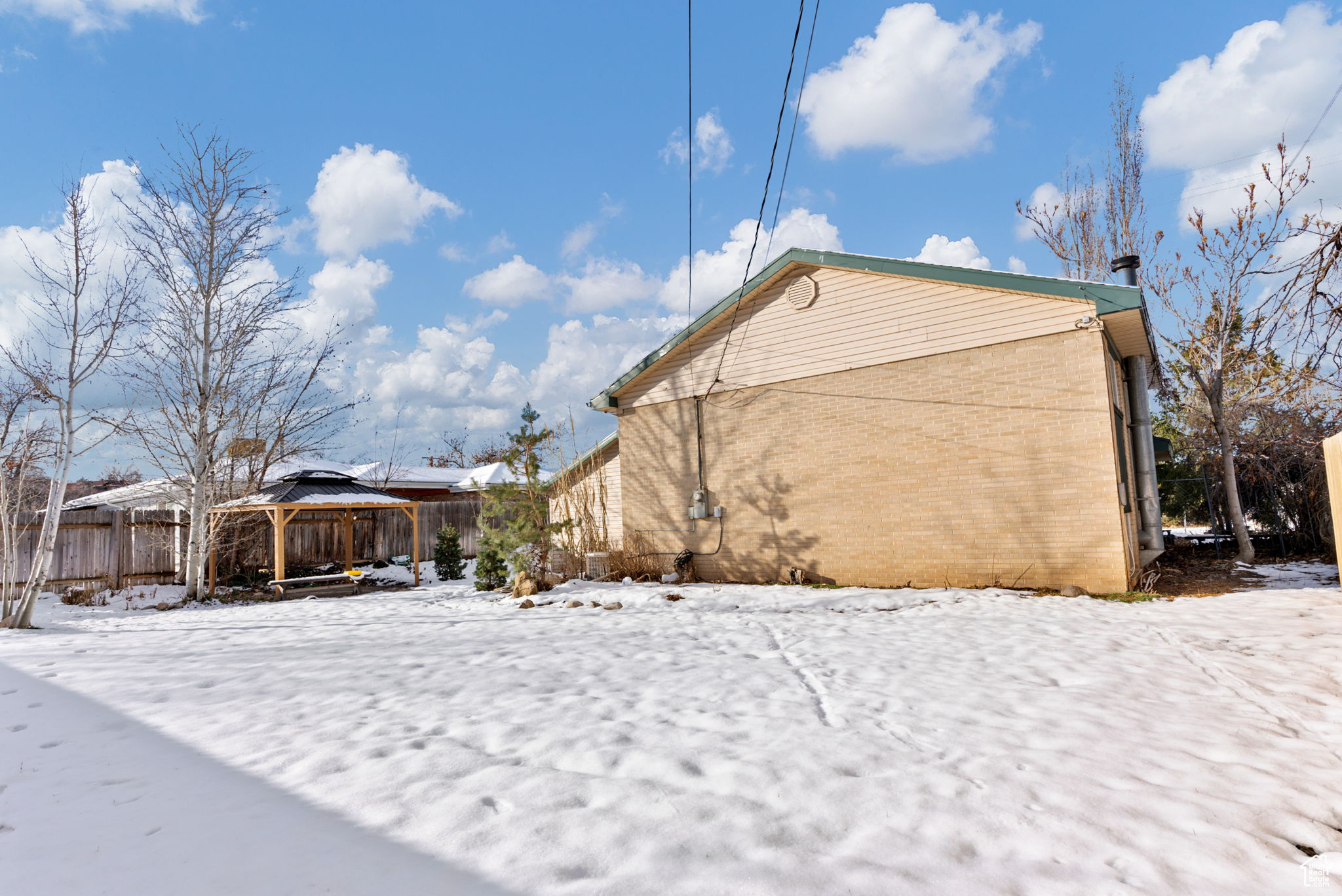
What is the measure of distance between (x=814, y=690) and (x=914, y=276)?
24.6 feet

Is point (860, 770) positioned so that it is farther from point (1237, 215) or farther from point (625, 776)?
point (1237, 215)

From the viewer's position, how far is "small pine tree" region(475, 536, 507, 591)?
1284 centimetres

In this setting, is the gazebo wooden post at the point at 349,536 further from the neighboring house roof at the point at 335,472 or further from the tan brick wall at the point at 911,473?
the tan brick wall at the point at 911,473

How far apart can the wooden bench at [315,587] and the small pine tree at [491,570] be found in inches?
122

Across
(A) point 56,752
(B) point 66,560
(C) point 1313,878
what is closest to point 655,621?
(A) point 56,752

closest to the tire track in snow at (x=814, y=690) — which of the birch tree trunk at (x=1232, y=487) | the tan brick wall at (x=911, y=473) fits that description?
the tan brick wall at (x=911, y=473)

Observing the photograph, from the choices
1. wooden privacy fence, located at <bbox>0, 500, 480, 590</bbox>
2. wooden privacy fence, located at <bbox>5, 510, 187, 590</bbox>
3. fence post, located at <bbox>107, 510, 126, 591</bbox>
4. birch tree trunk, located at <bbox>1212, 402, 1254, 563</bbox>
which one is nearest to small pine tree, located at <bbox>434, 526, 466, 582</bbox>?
wooden privacy fence, located at <bbox>0, 500, 480, 590</bbox>

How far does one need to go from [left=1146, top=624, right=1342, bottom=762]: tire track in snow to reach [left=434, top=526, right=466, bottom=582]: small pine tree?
1358cm

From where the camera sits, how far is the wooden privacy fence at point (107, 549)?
13539 millimetres

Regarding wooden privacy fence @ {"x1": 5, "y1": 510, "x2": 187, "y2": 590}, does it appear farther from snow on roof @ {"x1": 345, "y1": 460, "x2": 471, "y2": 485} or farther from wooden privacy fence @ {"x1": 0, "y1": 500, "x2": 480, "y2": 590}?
snow on roof @ {"x1": 345, "y1": 460, "x2": 471, "y2": 485}

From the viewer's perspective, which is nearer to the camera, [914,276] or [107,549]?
[914,276]

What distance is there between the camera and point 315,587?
46.3 ft

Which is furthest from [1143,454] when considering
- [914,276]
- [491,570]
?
[491,570]

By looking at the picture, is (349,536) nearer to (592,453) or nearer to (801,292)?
(592,453)
